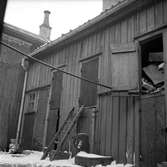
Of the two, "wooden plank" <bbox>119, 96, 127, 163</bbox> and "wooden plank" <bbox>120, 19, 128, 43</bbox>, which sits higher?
"wooden plank" <bbox>120, 19, 128, 43</bbox>

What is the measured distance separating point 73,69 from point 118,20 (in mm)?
2185

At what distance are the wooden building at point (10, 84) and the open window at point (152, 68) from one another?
19.9ft

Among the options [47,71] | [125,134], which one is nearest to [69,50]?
[47,71]

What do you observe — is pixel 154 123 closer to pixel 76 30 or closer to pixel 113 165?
pixel 113 165

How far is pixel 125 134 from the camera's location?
15.9 ft

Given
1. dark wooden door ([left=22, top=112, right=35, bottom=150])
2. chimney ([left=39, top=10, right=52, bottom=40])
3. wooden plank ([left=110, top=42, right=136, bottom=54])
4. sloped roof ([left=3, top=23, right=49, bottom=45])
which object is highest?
chimney ([left=39, top=10, right=52, bottom=40])

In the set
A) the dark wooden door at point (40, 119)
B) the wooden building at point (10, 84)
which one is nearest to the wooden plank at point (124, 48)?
the dark wooden door at point (40, 119)

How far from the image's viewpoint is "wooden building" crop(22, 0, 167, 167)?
14.9 ft

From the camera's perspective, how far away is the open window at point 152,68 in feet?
15.8

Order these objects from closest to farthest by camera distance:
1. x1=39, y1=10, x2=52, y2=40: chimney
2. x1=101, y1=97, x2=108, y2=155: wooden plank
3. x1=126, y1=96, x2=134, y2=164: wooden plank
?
x1=126, y1=96, x2=134, y2=164: wooden plank < x1=101, y1=97, x2=108, y2=155: wooden plank < x1=39, y1=10, x2=52, y2=40: chimney

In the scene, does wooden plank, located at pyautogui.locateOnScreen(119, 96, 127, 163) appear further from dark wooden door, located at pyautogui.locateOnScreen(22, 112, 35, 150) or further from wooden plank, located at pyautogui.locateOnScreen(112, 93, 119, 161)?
dark wooden door, located at pyautogui.locateOnScreen(22, 112, 35, 150)

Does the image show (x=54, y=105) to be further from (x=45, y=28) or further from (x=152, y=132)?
(x=45, y=28)

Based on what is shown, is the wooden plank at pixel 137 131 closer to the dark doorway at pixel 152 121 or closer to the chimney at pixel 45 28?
the dark doorway at pixel 152 121

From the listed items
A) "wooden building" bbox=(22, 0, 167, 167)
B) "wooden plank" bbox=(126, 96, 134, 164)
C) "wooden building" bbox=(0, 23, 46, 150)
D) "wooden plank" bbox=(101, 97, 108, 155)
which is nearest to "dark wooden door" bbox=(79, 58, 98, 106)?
"wooden building" bbox=(22, 0, 167, 167)
